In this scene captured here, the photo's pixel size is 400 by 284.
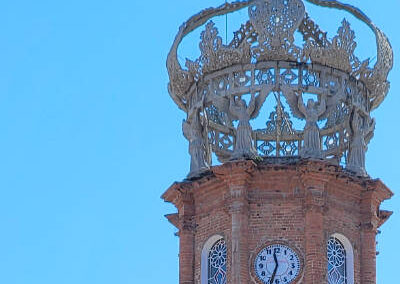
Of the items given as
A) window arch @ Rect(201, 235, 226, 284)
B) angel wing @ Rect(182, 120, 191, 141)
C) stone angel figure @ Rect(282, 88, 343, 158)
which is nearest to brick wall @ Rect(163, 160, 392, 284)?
window arch @ Rect(201, 235, 226, 284)

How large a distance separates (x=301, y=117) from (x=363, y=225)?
381 centimetres

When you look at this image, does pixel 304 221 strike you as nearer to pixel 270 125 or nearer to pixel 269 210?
pixel 269 210

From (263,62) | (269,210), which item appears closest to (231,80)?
(263,62)

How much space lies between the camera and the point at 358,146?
177 ft

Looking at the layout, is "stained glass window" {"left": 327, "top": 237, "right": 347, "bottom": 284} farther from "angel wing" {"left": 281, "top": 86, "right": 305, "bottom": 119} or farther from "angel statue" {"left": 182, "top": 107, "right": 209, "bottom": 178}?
"angel statue" {"left": 182, "top": 107, "right": 209, "bottom": 178}

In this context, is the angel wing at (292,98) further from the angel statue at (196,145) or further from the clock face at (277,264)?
the clock face at (277,264)

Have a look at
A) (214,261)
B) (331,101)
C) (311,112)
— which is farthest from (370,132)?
(214,261)

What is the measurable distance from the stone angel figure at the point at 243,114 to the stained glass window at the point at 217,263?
2712 mm

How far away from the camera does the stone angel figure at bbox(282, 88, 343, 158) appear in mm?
52812

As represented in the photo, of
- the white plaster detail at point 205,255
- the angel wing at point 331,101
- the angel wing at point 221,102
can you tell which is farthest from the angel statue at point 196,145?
the angel wing at point 331,101

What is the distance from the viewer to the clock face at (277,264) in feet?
169

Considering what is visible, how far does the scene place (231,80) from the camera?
2132 inches

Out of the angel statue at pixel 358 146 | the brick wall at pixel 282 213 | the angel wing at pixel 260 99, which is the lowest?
the brick wall at pixel 282 213

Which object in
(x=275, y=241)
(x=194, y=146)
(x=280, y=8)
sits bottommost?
(x=275, y=241)
